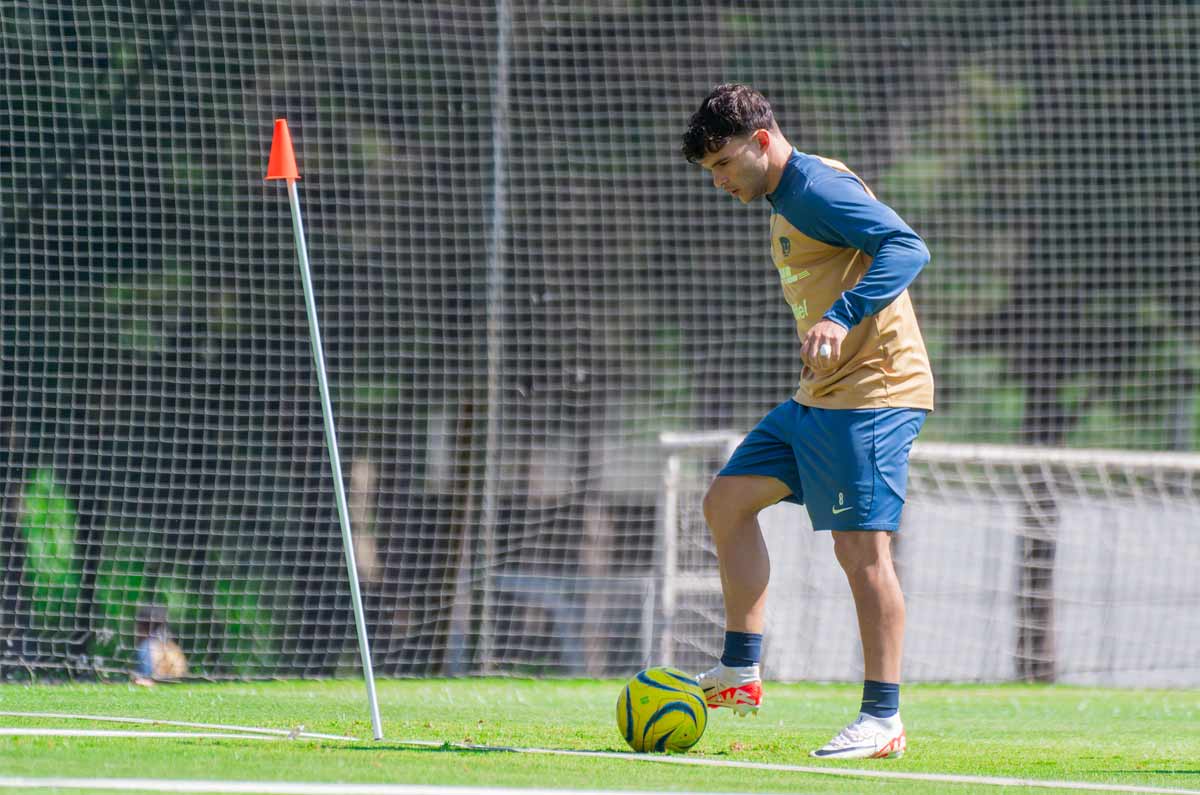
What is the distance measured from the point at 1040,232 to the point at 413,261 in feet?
15.9

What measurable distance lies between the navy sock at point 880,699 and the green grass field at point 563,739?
0.14 metres

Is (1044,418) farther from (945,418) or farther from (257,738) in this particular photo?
(257,738)

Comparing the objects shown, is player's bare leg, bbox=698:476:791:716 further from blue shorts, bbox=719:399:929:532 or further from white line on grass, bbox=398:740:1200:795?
white line on grass, bbox=398:740:1200:795

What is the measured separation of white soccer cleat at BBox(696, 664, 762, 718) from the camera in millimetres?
4023

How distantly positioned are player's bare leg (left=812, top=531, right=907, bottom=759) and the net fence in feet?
16.4

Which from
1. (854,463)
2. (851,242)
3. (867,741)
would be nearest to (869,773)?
(867,741)

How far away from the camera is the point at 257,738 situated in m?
3.80

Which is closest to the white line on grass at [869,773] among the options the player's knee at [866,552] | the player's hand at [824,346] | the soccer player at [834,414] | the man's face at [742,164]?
the soccer player at [834,414]

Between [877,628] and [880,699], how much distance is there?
179mm

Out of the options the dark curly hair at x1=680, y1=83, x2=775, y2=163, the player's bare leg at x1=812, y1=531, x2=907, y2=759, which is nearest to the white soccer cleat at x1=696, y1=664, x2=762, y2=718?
the player's bare leg at x1=812, y1=531, x2=907, y2=759

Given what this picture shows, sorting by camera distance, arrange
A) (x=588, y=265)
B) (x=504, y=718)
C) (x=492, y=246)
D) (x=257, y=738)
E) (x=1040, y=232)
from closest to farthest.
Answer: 1. (x=257, y=738)
2. (x=504, y=718)
3. (x=492, y=246)
4. (x=588, y=265)
5. (x=1040, y=232)

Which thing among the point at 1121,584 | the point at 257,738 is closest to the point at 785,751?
the point at 257,738

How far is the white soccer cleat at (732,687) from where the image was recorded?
4023 mm

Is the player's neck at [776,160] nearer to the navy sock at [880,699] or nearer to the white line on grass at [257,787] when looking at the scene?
the navy sock at [880,699]
